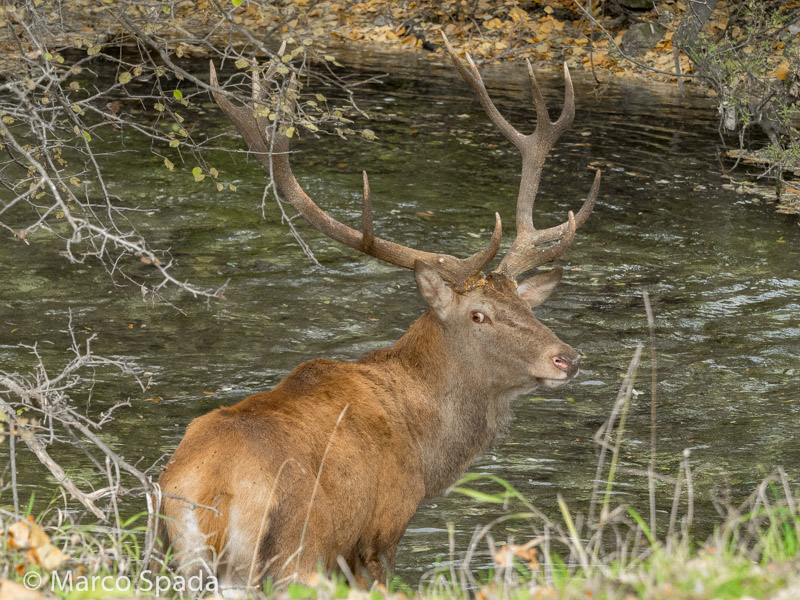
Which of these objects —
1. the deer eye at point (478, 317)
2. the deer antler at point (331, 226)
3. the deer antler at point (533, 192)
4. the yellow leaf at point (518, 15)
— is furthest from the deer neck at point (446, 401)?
the yellow leaf at point (518, 15)

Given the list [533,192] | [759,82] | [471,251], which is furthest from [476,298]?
[759,82]

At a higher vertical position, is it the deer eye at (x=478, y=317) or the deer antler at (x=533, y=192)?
the deer antler at (x=533, y=192)

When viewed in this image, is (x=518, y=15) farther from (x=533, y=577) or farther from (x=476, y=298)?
(x=533, y=577)

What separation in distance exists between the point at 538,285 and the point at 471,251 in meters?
4.42

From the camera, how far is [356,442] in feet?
16.5

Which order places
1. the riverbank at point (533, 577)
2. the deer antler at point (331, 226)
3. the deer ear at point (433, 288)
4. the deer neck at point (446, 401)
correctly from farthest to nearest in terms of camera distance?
the deer antler at point (331, 226) → the deer ear at point (433, 288) → the deer neck at point (446, 401) → the riverbank at point (533, 577)

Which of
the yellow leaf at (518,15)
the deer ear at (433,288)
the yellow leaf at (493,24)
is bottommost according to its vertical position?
the deer ear at (433,288)

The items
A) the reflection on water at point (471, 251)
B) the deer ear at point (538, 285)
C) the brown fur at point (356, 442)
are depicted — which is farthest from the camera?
the reflection on water at point (471, 251)

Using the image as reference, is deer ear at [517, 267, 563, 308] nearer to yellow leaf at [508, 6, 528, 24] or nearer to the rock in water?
the rock in water

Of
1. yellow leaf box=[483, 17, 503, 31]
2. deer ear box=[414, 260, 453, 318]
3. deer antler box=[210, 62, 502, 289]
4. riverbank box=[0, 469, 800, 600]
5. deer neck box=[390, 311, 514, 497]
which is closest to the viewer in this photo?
riverbank box=[0, 469, 800, 600]

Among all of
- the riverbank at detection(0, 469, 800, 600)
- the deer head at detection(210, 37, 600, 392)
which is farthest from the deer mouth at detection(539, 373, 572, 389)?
the riverbank at detection(0, 469, 800, 600)

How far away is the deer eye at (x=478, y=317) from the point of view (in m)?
5.89

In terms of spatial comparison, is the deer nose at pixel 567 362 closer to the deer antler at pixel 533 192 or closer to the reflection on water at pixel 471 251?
the deer antler at pixel 533 192

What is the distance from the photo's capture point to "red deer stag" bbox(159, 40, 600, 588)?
171 inches
